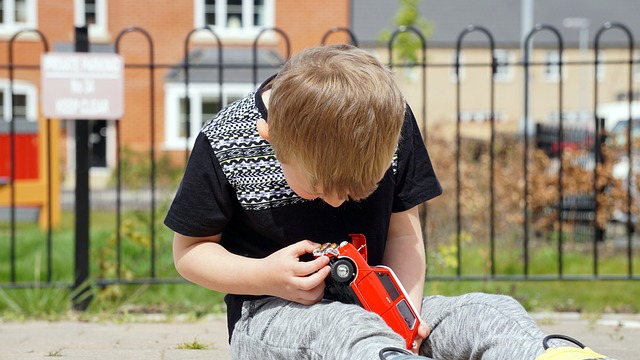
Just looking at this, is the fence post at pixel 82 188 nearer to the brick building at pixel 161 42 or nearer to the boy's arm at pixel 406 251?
the boy's arm at pixel 406 251

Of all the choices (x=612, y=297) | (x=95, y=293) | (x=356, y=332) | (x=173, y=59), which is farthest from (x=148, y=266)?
(x=173, y=59)

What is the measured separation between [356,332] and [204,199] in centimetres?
51

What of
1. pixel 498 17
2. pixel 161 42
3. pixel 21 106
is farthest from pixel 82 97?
pixel 498 17

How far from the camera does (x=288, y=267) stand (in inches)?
76.8

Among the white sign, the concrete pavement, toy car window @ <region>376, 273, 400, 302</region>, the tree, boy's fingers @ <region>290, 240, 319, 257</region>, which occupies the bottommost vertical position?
the concrete pavement

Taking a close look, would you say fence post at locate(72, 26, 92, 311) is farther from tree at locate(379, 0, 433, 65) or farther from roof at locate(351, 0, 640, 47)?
roof at locate(351, 0, 640, 47)

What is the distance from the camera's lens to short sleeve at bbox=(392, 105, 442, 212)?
224cm

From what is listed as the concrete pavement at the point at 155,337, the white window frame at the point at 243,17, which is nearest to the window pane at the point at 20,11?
the white window frame at the point at 243,17

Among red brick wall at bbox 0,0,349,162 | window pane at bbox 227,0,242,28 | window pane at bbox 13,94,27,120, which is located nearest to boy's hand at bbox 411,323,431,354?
red brick wall at bbox 0,0,349,162

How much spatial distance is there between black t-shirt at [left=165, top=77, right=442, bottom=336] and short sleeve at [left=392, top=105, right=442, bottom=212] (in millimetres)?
43

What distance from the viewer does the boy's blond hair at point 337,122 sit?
69.8 inches

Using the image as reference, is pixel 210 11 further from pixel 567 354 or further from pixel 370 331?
pixel 567 354

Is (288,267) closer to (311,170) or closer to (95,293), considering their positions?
(311,170)

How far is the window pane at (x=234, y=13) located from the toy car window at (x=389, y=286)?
61.6ft
